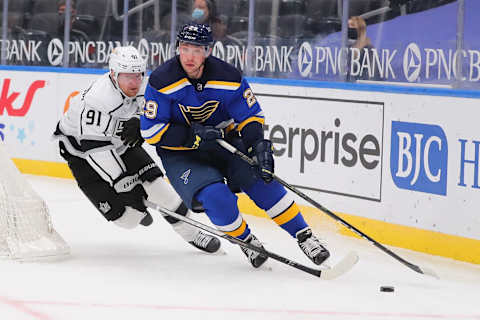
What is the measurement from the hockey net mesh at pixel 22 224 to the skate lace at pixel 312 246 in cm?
116

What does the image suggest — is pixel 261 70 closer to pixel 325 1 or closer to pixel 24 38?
pixel 325 1

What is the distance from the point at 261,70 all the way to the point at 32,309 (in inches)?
121

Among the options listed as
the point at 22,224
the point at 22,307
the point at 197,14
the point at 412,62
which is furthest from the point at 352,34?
the point at 22,307

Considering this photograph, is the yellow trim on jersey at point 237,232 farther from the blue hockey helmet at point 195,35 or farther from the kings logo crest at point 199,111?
the blue hockey helmet at point 195,35

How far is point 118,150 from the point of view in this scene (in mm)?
4660

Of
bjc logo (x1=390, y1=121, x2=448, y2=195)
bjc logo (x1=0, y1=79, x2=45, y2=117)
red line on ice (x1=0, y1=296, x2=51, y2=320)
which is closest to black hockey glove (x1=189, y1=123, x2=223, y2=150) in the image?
red line on ice (x1=0, y1=296, x2=51, y2=320)

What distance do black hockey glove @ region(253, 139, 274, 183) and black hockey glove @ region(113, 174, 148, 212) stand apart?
696mm

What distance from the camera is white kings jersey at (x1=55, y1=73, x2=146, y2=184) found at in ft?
14.7


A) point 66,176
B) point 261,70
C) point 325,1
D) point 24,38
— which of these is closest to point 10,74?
point 24,38

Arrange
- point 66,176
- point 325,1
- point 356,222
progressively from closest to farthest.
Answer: point 356,222, point 325,1, point 66,176

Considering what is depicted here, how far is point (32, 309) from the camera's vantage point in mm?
3598

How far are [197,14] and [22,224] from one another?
2737mm

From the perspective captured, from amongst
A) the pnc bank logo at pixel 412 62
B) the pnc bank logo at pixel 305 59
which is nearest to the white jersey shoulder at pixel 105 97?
the pnc bank logo at pixel 412 62

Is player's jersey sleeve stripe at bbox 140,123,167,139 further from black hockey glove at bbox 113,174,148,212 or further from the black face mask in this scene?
the black face mask
